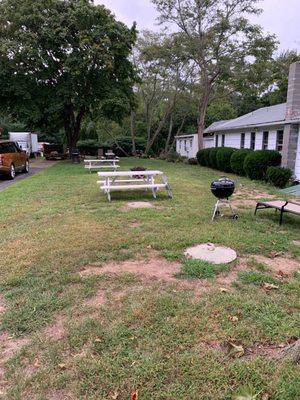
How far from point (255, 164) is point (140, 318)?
1205 cm

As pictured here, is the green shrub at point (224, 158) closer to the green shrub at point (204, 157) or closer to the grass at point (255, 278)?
the green shrub at point (204, 157)

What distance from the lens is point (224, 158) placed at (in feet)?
58.8

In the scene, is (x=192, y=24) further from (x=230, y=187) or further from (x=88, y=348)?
(x=88, y=348)

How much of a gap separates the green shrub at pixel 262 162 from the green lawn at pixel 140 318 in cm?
827

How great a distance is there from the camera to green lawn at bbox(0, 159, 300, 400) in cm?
230

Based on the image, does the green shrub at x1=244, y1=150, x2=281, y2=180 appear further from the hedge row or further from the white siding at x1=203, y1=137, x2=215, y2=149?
the white siding at x1=203, y1=137, x2=215, y2=149

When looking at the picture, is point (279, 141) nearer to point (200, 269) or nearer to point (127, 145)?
point (200, 269)

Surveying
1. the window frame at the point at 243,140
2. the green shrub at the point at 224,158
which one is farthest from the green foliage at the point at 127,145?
the green shrub at the point at 224,158

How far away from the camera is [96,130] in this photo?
3738 cm

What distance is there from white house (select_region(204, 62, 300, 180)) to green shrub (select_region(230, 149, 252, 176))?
1679mm

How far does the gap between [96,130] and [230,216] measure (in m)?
32.3

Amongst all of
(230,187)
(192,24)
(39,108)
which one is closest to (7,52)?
(39,108)

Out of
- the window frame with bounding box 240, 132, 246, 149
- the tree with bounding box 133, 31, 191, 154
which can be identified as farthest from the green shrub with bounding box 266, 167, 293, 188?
the tree with bounding box 133, 31, 191, 154

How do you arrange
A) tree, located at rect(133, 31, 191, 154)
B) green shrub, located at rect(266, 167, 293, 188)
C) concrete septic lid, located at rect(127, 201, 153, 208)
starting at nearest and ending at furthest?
concrete septic lid, located at rect(127, 201, 153, 208) → green shrub, located at rect(266, 167, 293, 188) → tree, located at rect(133, 31, 191, 154)
